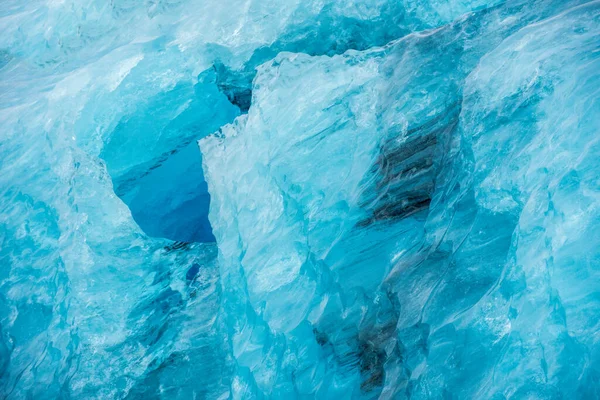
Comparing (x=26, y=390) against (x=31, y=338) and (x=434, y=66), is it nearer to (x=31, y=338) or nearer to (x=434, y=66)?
(x=31, y=338)

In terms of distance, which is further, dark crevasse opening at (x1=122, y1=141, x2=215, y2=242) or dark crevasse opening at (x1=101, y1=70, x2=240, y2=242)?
dark crevasse opening at (x1=122, y1=141, x2=215, y2=242)

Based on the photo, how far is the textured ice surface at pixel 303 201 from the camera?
1.61 m

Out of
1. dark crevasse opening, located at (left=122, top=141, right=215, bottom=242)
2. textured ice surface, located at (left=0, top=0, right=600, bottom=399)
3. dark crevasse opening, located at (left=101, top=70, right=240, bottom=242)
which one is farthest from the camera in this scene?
dark crevasse opening, located at (left=122, top=141, right=215, bottom=242)

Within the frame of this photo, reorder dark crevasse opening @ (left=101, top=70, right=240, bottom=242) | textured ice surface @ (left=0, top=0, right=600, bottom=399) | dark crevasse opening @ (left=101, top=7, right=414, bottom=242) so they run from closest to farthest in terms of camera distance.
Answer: textured ice surface @ (left=0, top=0, right=600, bottom=399), dark crevasse opening @ (left=101, top=7, right=414, bottom=242), dark crevasse opening @ (left=101, top=70, right=240, bottom=242)

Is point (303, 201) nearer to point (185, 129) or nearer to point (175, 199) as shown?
point (185, 129)

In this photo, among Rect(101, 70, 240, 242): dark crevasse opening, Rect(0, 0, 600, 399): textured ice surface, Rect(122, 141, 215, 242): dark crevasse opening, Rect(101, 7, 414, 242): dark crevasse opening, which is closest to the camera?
Rect(0, 0, 600, 399): textured ice surface

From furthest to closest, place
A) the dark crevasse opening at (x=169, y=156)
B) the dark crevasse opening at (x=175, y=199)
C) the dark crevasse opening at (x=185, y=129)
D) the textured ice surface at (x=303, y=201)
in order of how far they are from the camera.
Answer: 1. the dark crevasse opening at (x=175, y=199)
2. the dark crevasse opening at (x=169, y=156)
3. the dark crevasse opening at (x=185, y=129)
4. the textured ice surface at (x=303, y=201)

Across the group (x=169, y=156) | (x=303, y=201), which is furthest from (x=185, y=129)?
(x=303, y=201)

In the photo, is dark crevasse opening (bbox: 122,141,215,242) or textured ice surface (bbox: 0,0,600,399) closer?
textured ice surface (bbox: 0,0,600,399)

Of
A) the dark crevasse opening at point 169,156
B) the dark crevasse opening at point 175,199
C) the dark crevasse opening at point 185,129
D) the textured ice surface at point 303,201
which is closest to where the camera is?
the textured ice surface at point 303,201

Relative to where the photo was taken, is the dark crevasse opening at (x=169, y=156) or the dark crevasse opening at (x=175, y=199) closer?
the dark crevasse opening at (x=169, y=156)

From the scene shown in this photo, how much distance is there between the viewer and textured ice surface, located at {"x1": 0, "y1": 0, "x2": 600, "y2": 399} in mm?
1613

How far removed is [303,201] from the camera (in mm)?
2271

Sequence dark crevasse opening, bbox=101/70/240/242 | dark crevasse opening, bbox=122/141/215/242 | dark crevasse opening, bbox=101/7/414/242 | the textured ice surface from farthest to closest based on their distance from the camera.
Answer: dark crevasse opening, bbox=122/141/215/242 → dark crevasse opening, bbox=101/70/240/242 → dark crevasse opening, bbox=101/7/414/242 → the textured ice surface
